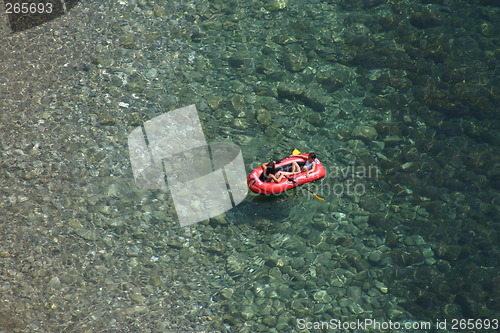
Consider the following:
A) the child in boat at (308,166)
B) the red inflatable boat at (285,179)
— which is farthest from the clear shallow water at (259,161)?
the child in boat at (308,166)

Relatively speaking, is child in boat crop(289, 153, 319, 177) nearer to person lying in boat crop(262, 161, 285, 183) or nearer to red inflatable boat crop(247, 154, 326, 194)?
red inflatable boat crop(247, 154, 326, 194)

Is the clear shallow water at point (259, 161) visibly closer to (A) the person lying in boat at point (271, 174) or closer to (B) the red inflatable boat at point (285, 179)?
(B) the red inflatable boat at point (285, 179)

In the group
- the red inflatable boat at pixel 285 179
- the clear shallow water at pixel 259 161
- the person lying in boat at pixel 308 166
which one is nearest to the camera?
the clear shallow water at pixel 259 161

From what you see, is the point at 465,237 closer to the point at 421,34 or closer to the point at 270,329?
the point at 270,329

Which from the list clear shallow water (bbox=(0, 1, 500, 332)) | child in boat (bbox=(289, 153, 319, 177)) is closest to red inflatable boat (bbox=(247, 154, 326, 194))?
child in boat (bbox=(289, 153, 319, 177))

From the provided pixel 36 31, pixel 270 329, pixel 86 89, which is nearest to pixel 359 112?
pixel 270 329

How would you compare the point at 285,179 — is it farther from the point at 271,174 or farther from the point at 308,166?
the point at 308,166
